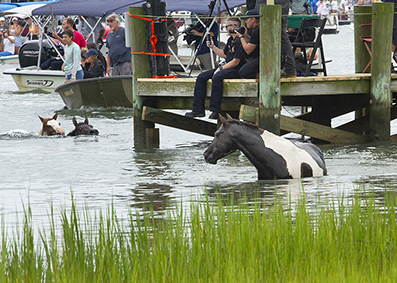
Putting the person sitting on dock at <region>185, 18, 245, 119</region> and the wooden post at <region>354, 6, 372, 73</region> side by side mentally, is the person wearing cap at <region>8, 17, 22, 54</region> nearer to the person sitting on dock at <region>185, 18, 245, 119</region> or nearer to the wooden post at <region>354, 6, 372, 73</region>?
the wooden post at <region>354, 6, 372, 73</region>

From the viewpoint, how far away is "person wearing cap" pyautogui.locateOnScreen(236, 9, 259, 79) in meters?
9.70

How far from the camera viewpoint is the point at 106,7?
1903 centimetres

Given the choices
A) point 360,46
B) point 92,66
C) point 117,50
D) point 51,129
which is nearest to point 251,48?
point 360,46

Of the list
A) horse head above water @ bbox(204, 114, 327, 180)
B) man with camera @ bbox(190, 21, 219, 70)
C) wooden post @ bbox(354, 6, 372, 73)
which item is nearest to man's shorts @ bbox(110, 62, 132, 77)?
man with camera @ bbox(190, 21, 219, 70)

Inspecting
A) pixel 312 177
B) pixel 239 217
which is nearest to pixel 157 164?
pixel 312 177

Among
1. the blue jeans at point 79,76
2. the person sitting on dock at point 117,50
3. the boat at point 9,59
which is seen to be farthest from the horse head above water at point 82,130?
the boat at point 9,59

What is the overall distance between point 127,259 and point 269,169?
400 cm

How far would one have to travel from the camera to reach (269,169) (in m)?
7.72

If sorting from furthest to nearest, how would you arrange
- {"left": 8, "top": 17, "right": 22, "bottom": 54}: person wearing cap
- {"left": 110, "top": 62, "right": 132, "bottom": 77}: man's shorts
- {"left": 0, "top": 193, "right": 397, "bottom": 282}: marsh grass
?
{"left": 8, "top": 17, "right": 22, "bottom": 54}: person wearing cap, {"left": 110, "top": 62, "right": 132, "bottom": 77}: man's shorts, {"left": 0, "top": 193, "right": 397, "bottom": 282}: marsh grass

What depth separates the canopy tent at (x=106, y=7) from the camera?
61.1 feet

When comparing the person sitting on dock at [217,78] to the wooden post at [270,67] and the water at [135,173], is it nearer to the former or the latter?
the wooden post at [270,67]

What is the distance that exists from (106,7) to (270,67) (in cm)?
1039

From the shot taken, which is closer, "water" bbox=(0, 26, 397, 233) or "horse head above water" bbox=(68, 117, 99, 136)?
"water" bbox=(0, 26, 397, 233)

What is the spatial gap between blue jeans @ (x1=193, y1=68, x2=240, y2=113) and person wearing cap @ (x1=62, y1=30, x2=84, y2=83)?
294 inches
